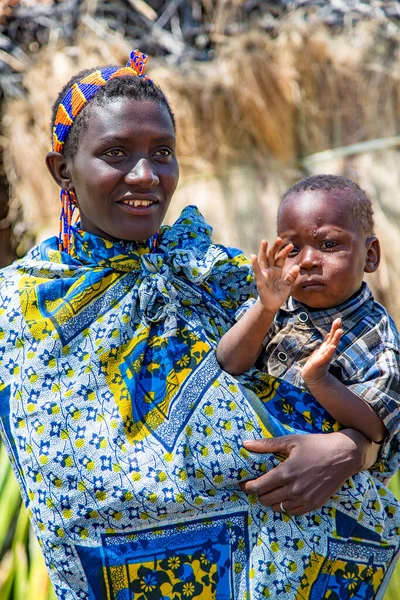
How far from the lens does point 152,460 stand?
2182mm

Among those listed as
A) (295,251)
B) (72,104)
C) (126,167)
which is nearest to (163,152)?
(126,167)

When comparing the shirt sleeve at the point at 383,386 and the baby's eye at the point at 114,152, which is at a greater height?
the baby's eye at the point at 114,152

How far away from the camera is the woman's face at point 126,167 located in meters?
2.33

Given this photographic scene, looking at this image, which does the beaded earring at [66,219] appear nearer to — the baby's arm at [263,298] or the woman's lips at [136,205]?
the woman's lips at [136,205]

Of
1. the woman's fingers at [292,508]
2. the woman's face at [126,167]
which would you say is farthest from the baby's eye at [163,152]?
the woman's fingers at [292,508]

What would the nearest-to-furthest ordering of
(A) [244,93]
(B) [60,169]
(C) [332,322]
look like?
(C) [332,322] < (B) [60,169] < (A) [244,93]

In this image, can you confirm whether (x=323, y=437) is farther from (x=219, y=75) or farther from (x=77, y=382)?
(x=219, y=75)

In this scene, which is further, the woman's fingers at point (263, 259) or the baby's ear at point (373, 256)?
the baby's ear at point (373, 256)

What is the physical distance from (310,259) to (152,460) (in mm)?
686

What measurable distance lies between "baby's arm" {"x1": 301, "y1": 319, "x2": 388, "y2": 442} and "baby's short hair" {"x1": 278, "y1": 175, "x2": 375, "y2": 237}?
0.40 metres

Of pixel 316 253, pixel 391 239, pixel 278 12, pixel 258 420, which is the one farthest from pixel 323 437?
pixel 278 12

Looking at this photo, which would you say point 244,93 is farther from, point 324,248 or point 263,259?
point 263,259

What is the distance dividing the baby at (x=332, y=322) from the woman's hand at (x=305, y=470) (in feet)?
0.31

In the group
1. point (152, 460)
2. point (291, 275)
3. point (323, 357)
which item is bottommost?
point (152, 460)
